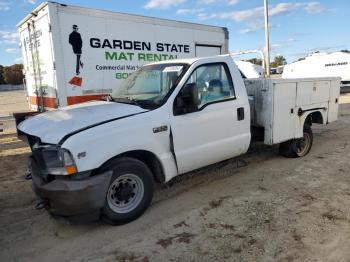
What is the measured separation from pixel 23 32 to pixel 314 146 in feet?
24.9

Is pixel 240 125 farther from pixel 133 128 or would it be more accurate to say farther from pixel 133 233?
pixel 133 233

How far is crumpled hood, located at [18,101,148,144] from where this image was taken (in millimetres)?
3775

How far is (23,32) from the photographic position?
8477mm

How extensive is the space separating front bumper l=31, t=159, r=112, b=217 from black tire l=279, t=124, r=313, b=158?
13.4 ft

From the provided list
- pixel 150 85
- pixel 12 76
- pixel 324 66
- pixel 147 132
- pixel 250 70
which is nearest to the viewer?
pixel 147 132

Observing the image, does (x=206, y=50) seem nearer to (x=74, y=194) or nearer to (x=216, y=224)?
(x=216, y=224)

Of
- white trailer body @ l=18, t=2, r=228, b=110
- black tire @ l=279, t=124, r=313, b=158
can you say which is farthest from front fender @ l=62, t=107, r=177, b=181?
Answer: white trailer body @ l=18, t=2, r=228, b=110

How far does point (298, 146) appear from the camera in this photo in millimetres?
6684

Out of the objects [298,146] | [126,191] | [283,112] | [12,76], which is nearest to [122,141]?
[126,191]

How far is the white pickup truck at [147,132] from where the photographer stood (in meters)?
3.68

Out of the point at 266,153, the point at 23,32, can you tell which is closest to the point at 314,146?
the point at 266,153

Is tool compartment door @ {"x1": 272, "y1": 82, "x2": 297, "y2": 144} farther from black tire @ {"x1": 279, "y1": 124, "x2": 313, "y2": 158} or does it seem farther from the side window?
the side window

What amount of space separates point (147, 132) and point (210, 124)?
1.08 m

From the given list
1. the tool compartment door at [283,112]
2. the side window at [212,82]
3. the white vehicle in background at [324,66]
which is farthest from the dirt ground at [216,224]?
the white vehicle in background at [324,66]
